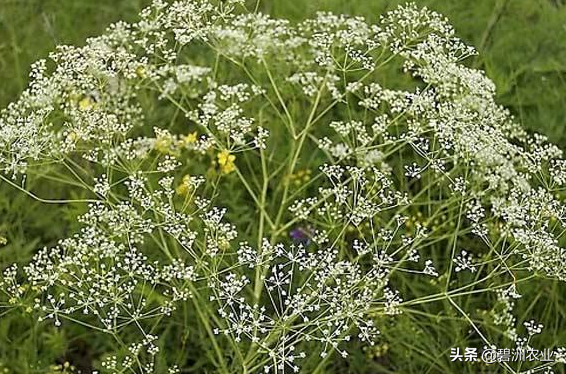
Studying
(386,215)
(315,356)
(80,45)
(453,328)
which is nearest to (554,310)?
(453,328)

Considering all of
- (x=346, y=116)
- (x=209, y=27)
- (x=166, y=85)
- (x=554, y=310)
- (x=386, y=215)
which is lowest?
(x=554, y=310)

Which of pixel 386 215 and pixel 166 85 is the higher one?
pixel 166 85

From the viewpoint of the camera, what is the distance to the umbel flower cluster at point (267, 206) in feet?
7.94

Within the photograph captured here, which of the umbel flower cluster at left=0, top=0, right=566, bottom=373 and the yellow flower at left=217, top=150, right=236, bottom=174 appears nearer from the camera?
the umbel flower cluster at left=0, top=0, right=566, bottom=373

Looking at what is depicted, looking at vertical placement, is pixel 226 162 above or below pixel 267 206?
above

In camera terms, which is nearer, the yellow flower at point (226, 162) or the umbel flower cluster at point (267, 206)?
the umbel flower cluster at point (267, 206)

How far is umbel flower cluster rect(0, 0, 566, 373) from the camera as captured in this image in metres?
2.42

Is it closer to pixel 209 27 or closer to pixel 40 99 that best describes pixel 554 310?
pixel 209 27

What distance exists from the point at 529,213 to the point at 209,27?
110 cm

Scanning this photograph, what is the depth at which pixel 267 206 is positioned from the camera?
3406 mm

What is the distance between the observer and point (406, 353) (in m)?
2.98

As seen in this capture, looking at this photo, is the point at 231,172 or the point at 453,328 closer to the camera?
the point at 453,328

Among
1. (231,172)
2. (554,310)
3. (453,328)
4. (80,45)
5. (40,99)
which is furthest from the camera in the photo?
(80,45)

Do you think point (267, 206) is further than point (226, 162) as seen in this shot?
Yes
